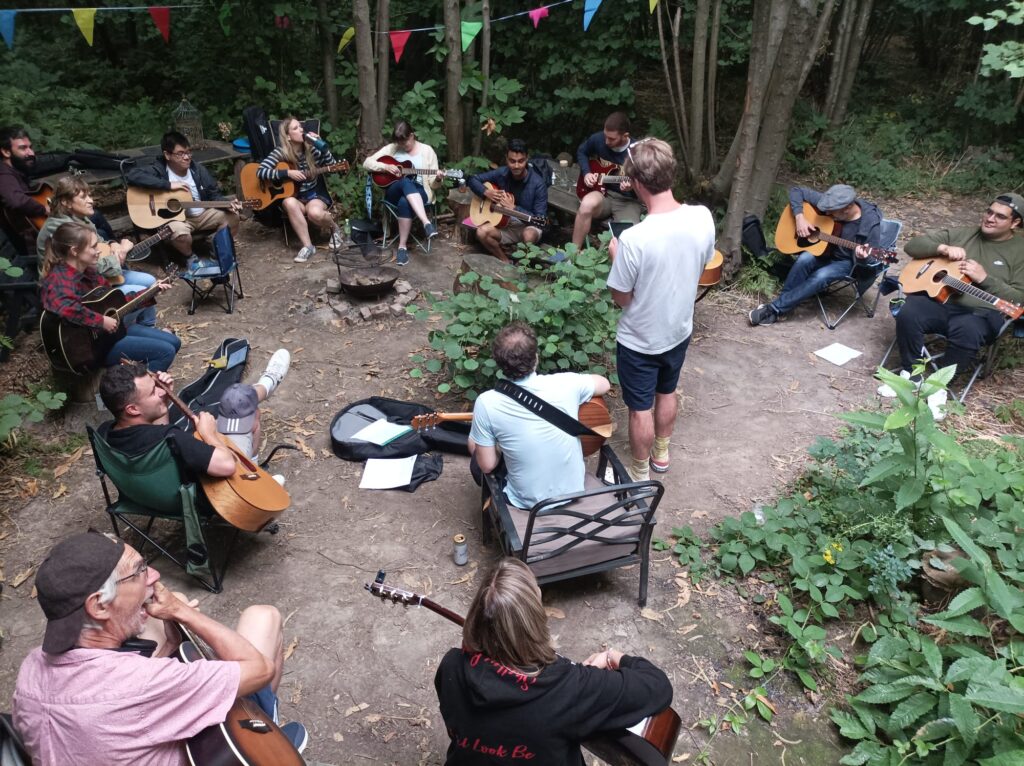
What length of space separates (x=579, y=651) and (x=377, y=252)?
4.81 metres

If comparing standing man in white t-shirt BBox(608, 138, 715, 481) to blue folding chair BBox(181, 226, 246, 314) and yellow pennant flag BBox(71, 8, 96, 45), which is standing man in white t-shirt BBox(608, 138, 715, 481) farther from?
yellow pennant flag BBox(71, 8, 96, 45)

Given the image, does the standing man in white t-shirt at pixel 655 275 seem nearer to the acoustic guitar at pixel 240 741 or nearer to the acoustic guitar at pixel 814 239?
the acoustic guitar at pixel 240 741

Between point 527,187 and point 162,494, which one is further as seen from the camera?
point 527,187

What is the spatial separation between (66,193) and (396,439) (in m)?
3.19

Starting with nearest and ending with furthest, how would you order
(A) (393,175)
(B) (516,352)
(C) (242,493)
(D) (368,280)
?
(B) (516,352) → (C) (242,493) → (D) (368,280) → (A) (393,175)

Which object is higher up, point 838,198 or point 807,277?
point 838,198

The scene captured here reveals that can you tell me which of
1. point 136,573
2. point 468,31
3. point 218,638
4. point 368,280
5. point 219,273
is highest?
point 468,31

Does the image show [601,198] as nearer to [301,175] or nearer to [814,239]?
[814,239]

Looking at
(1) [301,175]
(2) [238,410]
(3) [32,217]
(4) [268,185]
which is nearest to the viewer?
(2) [238,410]

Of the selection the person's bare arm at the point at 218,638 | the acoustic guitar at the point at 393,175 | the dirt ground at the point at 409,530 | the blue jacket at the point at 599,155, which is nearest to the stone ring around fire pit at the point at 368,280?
the dirt ground at the point at 409,530

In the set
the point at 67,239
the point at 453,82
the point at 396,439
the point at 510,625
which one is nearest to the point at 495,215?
the point at 453,82

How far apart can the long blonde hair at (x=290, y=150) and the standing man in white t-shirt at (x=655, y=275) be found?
4.55m

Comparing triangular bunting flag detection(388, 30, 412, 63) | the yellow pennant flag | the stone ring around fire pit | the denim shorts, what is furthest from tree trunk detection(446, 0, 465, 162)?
the denim shorts

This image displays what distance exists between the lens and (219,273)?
5.84 m
